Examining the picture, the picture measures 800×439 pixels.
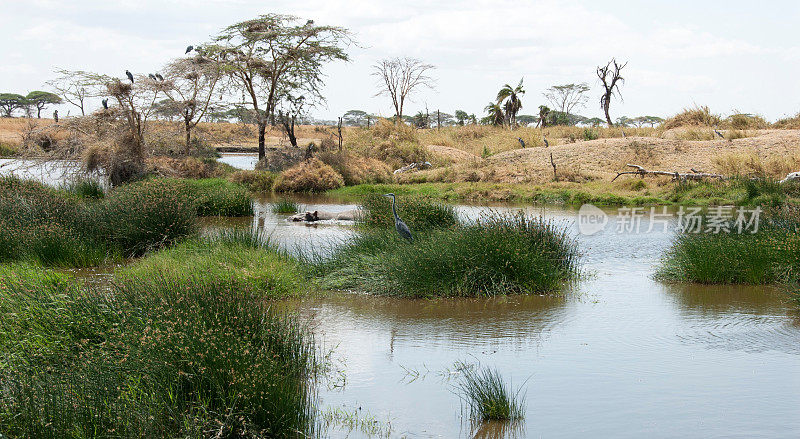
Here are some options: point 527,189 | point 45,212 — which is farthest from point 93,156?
point 527,189

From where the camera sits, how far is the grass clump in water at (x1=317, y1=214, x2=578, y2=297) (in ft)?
28.6

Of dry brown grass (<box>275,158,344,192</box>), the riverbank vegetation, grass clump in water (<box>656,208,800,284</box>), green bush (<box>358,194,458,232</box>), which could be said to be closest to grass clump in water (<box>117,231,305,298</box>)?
the riverbank vegetation

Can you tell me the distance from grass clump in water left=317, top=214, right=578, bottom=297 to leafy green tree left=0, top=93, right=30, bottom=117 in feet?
206

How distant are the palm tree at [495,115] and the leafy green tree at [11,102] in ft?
142

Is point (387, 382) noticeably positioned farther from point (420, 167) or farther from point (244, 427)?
point (420, 167)

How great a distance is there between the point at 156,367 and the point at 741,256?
796 centimetres

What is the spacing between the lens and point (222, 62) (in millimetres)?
27641

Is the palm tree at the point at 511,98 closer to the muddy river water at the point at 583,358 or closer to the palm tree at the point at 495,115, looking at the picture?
the palm tree at the point at 495,115

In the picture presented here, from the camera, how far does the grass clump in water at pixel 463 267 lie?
343 inches

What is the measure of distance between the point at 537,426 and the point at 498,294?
3.89 metres

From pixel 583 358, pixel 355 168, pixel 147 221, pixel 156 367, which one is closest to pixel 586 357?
pixel 583 358

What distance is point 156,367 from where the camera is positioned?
4.55m

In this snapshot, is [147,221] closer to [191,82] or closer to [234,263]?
[234,263]

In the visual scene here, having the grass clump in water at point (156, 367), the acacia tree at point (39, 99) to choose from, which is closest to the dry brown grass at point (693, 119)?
the grass clump in water at point (156, 367)
